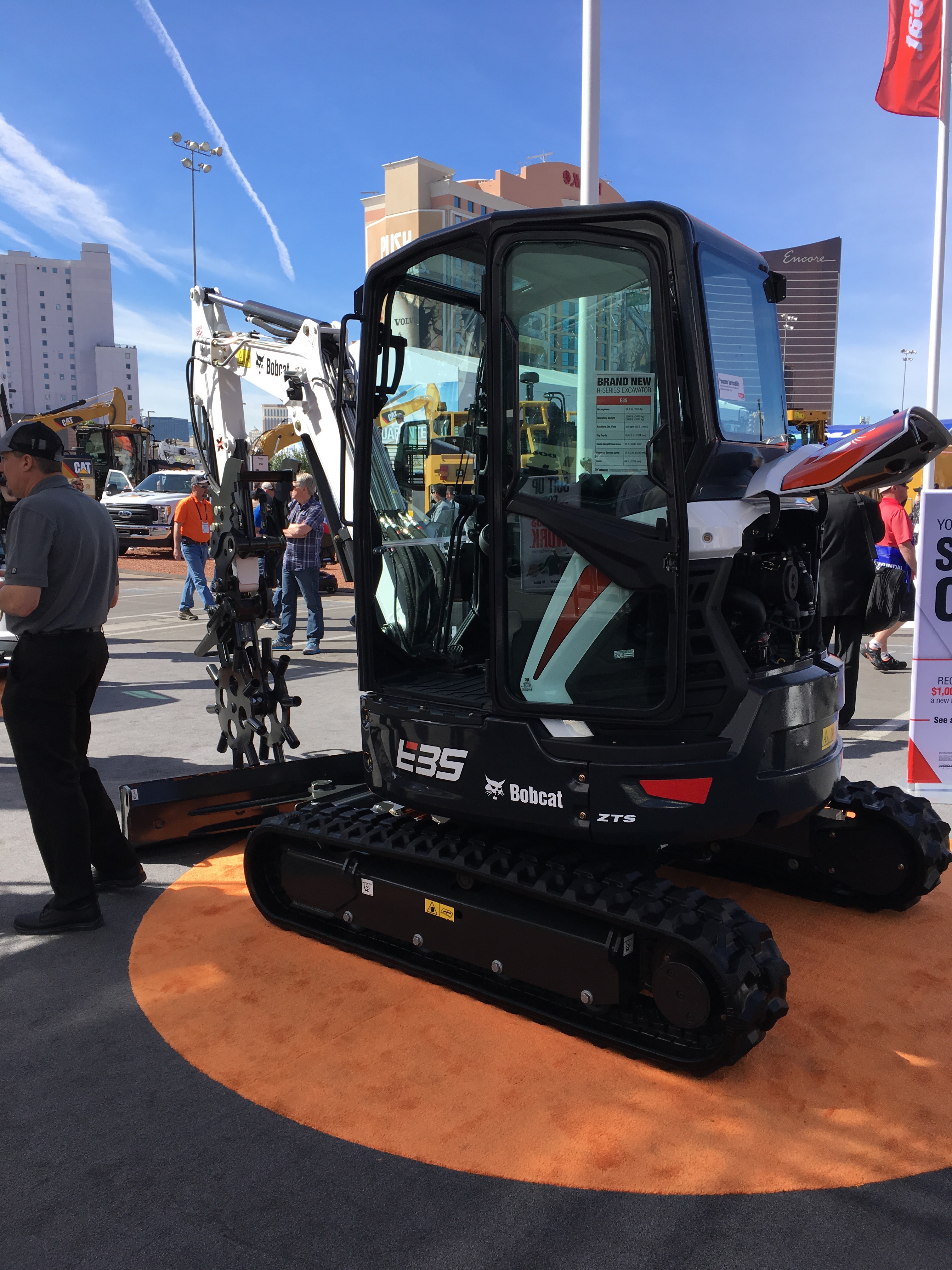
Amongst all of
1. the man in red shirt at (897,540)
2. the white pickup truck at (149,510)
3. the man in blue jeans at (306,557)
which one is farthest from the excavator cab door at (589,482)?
the white pickup truck at (149,510)

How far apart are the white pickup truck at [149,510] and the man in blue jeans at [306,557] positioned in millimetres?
12239

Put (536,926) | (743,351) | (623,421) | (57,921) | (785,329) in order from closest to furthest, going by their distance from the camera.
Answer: (623,421), (536,926), (743,351), (57,921), (785,329)

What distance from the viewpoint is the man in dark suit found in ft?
22.2

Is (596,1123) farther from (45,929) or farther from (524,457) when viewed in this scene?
(45,929)

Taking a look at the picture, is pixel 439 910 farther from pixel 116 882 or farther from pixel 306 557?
pixel 306 557

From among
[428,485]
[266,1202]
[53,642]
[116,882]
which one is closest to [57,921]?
[116,882]

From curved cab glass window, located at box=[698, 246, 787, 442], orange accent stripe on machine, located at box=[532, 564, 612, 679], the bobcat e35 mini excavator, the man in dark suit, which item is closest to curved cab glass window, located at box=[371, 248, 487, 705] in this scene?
the bobcat e35 mini excavator

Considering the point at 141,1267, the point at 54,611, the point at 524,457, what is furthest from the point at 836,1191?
the point at 54,611

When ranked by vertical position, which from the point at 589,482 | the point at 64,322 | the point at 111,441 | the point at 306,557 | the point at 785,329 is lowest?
the point at 306,557

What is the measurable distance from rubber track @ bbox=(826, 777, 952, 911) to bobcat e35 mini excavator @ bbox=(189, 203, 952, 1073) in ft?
0.88

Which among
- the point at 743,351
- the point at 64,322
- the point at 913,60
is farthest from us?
the point at 64,322

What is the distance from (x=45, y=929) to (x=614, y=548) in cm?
284

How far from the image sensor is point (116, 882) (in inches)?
172

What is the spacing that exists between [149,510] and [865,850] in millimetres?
21512
